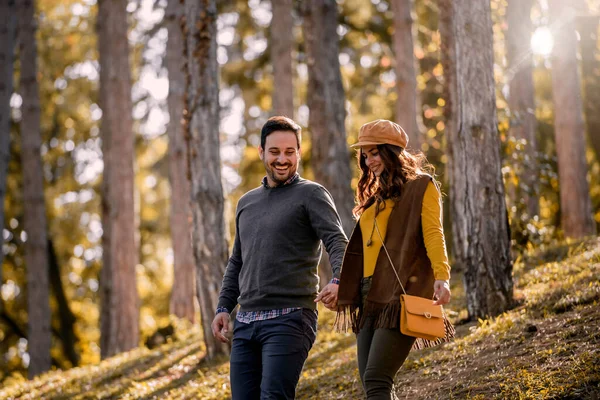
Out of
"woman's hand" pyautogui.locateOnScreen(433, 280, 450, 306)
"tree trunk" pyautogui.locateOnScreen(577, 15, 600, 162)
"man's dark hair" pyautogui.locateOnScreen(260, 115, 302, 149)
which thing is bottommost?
"woman's hand" pyautogui.locateOnScreen(433, 280, 450, 306)

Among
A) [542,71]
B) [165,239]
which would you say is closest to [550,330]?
[542,71]

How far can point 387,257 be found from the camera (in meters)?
4.73

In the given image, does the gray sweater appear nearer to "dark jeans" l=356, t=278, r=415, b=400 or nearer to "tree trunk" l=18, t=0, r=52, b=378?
"dark jeans" l=356, t=278, r=415, b=400

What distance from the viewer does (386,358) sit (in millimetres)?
4527

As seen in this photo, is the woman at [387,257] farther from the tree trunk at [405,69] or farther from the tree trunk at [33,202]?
the tree trunk at [33,202]

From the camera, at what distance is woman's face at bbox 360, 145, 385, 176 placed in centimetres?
493

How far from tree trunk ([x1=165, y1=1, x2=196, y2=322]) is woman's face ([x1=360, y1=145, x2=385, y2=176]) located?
11.7 meters

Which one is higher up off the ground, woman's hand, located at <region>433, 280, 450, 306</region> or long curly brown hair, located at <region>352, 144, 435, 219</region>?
long curly brown hair, located at <region>352, 144, 435, 219</region>

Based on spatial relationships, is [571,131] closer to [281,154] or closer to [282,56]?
[282,56]

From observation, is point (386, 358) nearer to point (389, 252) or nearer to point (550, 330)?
point (389, 252)

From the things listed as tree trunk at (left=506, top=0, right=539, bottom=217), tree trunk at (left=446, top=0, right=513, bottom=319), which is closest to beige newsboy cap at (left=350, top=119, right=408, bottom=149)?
tree trunk at (left=446, top=0, right=513, bottom=319)

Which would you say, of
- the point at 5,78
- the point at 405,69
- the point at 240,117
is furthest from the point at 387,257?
Answer: the point at 240,117

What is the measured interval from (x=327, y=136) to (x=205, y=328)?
12.6 ft

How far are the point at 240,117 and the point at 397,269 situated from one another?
57.9 ft
